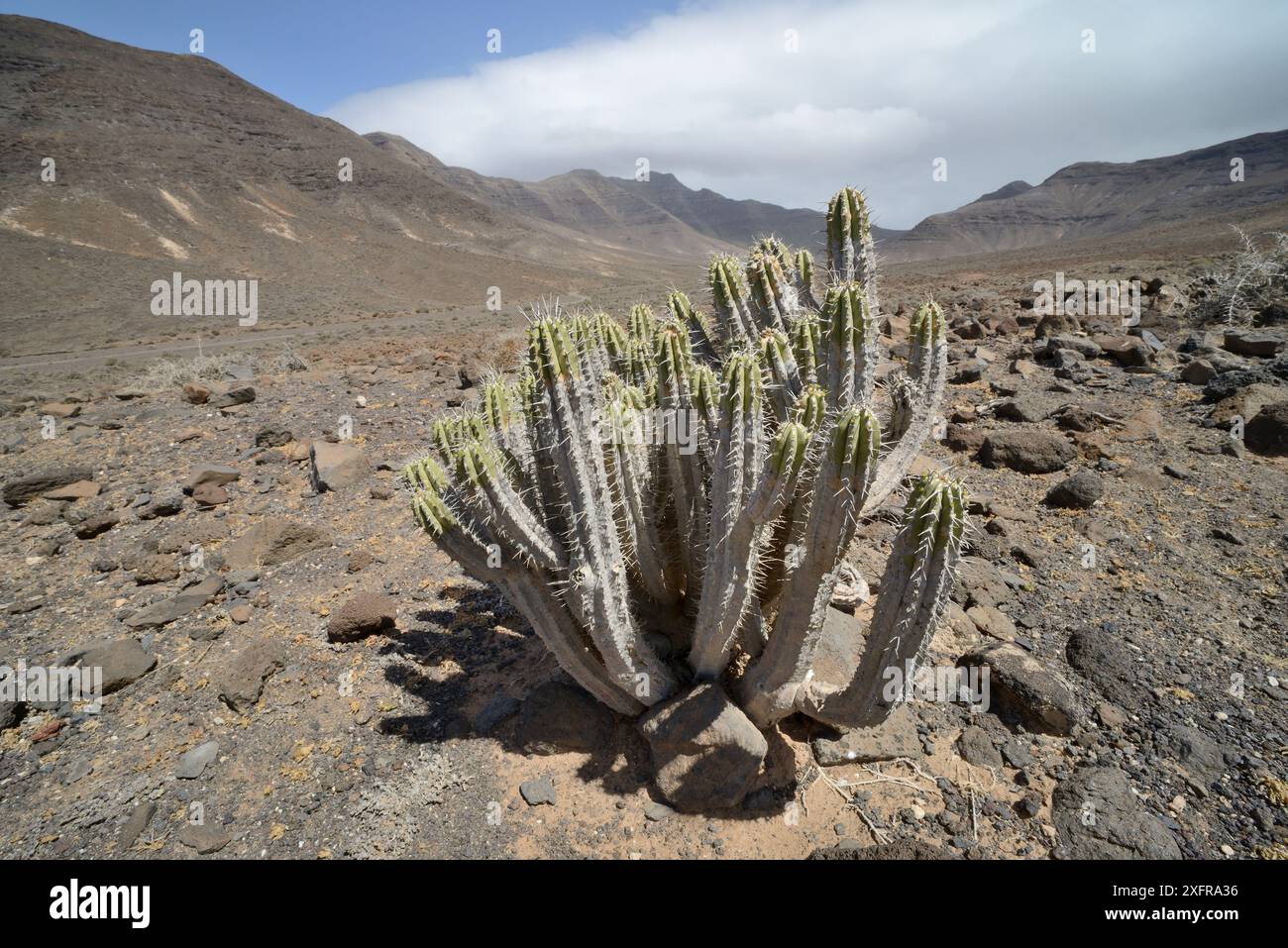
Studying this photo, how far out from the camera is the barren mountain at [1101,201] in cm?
8362

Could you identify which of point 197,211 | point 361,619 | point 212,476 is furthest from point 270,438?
point 197,211

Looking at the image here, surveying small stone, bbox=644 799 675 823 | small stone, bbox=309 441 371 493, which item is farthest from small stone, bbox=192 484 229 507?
small stone, bbox=644 799 675 823

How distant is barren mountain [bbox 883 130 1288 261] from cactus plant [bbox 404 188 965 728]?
97328 millimetres

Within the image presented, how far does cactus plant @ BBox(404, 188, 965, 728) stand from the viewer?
97.5 inches

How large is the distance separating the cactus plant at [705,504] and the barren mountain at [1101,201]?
319 ft

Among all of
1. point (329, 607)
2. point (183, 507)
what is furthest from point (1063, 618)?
point (183, 507)

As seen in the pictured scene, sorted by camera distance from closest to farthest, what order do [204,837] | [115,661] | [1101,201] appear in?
[204,837], [115,661], [1101,201]

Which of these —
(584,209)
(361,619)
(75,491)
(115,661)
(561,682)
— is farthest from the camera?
(584,209)

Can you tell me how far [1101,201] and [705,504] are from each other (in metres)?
140

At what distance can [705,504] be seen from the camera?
3.31 m

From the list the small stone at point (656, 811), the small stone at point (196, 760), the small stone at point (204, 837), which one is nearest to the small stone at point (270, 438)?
the small stone at point (196, 760)

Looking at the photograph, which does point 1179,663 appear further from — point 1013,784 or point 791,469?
point 791,469

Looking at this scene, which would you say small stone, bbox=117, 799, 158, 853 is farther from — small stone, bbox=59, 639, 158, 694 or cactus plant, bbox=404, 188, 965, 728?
cactus plant, bbox=404, 188, 965, 728

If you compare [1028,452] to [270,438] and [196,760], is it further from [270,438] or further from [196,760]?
[270,438]
